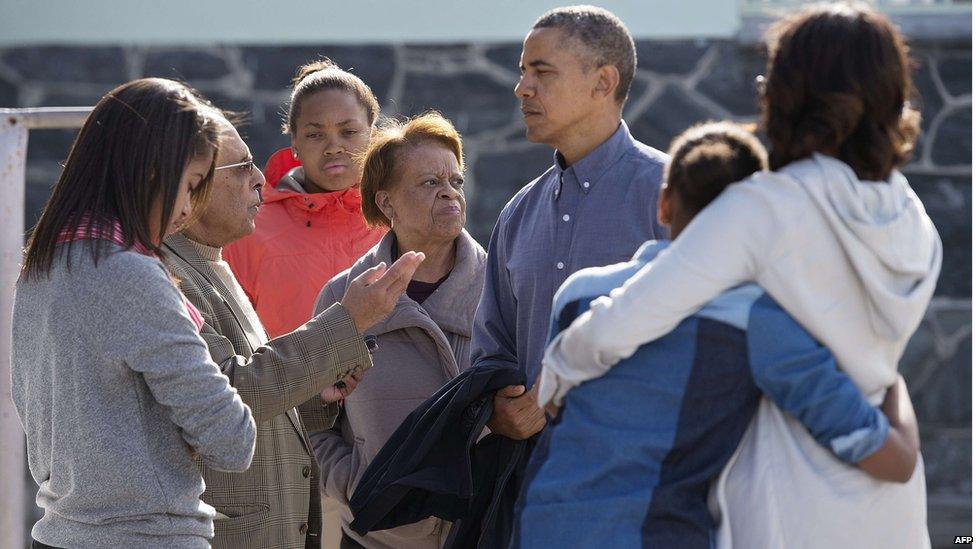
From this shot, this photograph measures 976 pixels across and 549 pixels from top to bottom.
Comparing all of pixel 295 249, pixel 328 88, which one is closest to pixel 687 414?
pixel 295 249

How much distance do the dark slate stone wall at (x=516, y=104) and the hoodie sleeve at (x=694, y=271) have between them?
3673 millimetres

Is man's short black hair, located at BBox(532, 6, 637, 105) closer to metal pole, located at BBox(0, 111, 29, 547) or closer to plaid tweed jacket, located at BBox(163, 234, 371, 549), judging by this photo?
plaid tweed jacket, located at BBox(163, 234, 371, 549)

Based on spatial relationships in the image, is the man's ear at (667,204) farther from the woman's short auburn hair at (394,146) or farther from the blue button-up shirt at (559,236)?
the woman's short auburn hair at (394,146)

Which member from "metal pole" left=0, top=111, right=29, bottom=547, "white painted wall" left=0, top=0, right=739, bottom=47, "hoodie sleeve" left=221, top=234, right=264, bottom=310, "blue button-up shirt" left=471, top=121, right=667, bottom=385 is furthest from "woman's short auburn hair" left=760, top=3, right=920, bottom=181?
"white painted wall" left=0, top=0, right=739, bottom=47

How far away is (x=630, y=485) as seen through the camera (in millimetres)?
2006

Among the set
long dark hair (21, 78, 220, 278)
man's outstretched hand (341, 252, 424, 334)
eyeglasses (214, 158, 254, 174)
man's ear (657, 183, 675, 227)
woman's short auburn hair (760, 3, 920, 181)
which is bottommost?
man's outstretched hand (341, 252, 424, 334)

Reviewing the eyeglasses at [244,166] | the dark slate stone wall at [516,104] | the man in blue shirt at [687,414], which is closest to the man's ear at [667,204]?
the man in blue shirt at [687,414]

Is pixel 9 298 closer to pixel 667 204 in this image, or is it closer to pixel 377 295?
pixel 377 295

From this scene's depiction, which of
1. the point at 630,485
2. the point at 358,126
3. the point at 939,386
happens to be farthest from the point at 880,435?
the point at 939,386

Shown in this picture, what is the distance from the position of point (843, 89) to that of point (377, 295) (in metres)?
1.06

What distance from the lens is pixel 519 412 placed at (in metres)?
2.78

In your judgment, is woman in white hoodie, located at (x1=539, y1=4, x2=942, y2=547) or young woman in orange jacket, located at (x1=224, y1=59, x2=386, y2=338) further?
young woman in orange jacket, located at (x1=224, y1=59, x2=386, y2=338)

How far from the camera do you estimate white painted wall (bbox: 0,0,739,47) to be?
5.51 meters

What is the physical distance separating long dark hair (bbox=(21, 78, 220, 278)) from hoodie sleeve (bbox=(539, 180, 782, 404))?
0.78 meters
